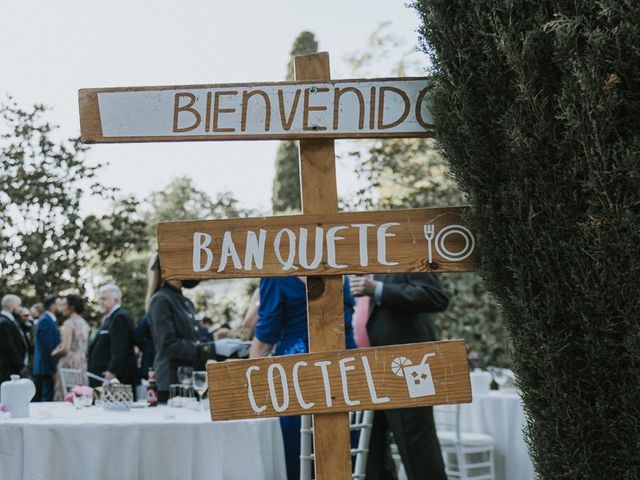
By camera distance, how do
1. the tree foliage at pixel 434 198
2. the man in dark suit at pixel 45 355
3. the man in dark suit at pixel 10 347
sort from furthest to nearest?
the tree foliage at pixel 434 198 < the man in dark suit at pixel 45 355 < the man in dark suit at pixel 10 347

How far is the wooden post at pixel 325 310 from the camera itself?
107 inches

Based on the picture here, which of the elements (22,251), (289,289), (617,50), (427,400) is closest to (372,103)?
(617,50)

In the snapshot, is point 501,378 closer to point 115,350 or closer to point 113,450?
point 115,350

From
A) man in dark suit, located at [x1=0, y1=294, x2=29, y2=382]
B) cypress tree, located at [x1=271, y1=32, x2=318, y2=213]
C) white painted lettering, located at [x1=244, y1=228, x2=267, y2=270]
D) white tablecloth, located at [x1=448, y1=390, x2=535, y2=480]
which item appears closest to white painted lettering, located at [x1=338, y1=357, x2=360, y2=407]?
white painted lettering, located at [x1=244, y1=228, x2=267, y2=270]

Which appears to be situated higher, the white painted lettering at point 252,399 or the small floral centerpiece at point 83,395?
the white painted lettering at point 252,399

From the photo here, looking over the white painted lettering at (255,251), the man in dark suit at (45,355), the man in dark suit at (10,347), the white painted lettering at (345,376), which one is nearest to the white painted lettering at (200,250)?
the white painted lettering at (255,251)

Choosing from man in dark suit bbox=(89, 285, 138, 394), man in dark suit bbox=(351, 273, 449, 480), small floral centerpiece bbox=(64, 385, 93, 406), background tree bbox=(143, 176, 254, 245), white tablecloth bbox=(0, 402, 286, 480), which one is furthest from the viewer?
background tree bbox=(143, 176, 254, 245)

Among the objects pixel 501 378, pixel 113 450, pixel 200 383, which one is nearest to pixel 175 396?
pixel 200 383

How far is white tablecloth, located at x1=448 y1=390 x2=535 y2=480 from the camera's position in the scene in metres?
5.99

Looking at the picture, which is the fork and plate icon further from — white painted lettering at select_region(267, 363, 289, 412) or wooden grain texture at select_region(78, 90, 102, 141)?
wooden grain texture at select_region(78, 90, 102, 141)

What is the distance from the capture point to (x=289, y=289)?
4.35 meters

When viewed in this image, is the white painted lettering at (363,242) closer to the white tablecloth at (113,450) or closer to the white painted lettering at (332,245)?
the white painted lettering at (332,245)

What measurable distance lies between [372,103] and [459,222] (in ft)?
1.59

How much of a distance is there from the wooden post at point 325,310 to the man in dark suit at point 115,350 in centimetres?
433
